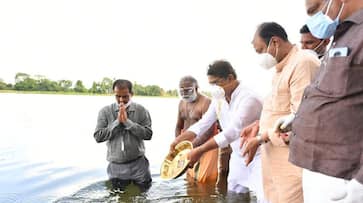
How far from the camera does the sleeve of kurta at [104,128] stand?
12.5ft

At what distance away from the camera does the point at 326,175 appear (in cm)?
132

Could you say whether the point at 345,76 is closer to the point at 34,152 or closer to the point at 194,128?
the point at 194,128

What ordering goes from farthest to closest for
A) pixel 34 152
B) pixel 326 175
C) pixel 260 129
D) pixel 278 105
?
pixel 34 152 < pixel 260 129 < pixel 278 105 < pixel 326 175

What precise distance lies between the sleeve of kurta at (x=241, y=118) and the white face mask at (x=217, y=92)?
0.28 m

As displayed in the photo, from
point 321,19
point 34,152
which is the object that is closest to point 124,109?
point 321,19

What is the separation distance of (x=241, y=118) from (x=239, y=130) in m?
0.09

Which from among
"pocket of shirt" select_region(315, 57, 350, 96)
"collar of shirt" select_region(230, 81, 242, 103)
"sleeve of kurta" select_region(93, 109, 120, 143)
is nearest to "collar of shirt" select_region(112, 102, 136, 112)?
"sleeve of kurta" select_region(93, 109, 120, 143)

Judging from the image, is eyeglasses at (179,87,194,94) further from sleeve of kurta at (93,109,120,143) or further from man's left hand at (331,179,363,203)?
man's left hand at (331,179,363,203)

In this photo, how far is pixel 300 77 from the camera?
6.46ft

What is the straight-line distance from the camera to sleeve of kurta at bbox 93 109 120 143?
12.5 ft

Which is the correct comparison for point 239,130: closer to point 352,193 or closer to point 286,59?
point 286,59

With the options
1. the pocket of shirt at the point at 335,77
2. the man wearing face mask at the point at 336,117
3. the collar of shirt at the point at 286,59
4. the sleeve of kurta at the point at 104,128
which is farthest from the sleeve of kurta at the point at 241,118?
the pocket of shirt at the point at 335,77

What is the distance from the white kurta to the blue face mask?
59.0 inches

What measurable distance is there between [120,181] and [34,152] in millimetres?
4423
